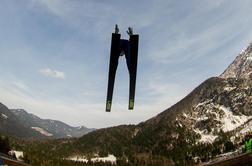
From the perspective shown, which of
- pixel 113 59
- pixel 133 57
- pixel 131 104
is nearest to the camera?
pixel 113 59

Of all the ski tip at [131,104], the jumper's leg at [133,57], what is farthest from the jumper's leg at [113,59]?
the ski tip at [131,104]

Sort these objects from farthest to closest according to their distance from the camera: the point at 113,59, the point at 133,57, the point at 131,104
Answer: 1. the point at 131,104
2. the point at 133,57
3. the point at 113,59

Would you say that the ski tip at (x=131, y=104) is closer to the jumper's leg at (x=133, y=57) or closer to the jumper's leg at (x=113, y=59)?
the jumper's leg at (x=133, y=57)

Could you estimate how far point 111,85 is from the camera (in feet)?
69.5

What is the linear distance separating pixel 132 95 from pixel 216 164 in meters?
6.87

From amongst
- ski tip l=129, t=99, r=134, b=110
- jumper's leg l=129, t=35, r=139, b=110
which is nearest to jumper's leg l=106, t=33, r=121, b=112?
jumper's leg l=129, t=35, r=139, b=110

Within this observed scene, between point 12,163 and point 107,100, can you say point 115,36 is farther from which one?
point 12,163

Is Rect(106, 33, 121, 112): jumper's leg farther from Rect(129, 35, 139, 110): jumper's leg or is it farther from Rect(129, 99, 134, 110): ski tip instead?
Rect(129, 99, 134, 110): ski tip

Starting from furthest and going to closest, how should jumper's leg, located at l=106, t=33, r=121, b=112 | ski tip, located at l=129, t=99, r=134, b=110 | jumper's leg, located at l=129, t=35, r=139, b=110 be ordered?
1. ski tip, located at l=129, t=99, r=134, b=110
2. jumper's leg, located at l=129, t=35, r=139, b=110
3. jumper's leg, located at l=106, t=33, r=121, b=112

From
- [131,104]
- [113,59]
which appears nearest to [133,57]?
[113,59]

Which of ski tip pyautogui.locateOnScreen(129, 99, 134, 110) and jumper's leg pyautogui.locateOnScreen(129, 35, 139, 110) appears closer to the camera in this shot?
jumper's leg pyautogui.locateOnScreen(129, 35, 139, 110)

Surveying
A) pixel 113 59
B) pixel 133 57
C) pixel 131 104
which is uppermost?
pixel 133 57

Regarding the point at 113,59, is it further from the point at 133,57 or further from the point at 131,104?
the point at 131,104

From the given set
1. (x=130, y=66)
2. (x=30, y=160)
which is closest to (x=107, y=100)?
(x=130, y=66)
